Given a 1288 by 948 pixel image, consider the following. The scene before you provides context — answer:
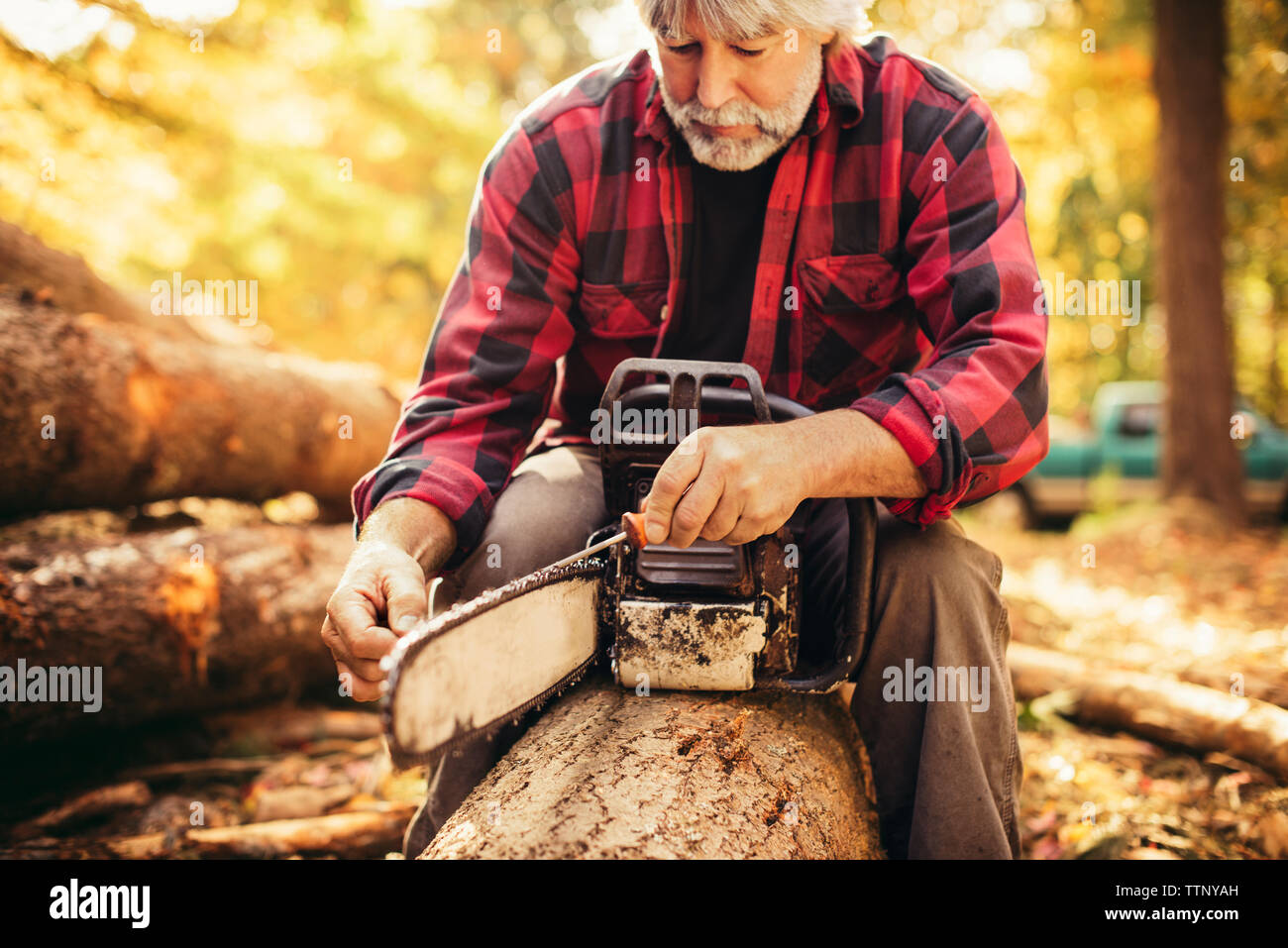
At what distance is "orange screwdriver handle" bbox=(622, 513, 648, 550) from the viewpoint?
1231 millimetres

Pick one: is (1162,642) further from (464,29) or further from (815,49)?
(464,29)

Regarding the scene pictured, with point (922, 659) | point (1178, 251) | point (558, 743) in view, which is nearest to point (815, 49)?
point (922, 659)

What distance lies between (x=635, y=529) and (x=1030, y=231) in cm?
706

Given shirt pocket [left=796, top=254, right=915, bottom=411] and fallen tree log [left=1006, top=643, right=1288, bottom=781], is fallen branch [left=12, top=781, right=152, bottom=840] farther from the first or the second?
fallen tree log [left=1006, top=643, right=1288, bottom=781]

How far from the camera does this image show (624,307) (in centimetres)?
179

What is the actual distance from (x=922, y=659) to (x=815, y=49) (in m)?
1.19

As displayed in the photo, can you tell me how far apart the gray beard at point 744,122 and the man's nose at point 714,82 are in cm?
2

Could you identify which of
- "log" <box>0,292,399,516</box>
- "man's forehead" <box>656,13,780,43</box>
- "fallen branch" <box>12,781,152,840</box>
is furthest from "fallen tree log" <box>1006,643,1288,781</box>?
"log" <box>0,292,399,516</box>

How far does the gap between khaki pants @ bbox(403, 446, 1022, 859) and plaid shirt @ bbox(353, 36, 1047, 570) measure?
0.08 meters

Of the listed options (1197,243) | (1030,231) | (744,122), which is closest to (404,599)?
(744,122)

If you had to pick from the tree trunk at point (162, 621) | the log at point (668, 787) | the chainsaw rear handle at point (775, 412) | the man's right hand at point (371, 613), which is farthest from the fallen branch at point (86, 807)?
the chainsaw rear handle at point (775, 412)

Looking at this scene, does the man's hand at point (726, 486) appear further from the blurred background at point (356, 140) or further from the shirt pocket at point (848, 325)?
the blurred background at point (356, 140)

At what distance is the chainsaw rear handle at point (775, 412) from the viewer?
1340 millimetres

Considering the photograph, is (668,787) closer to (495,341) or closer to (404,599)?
(404,599)
